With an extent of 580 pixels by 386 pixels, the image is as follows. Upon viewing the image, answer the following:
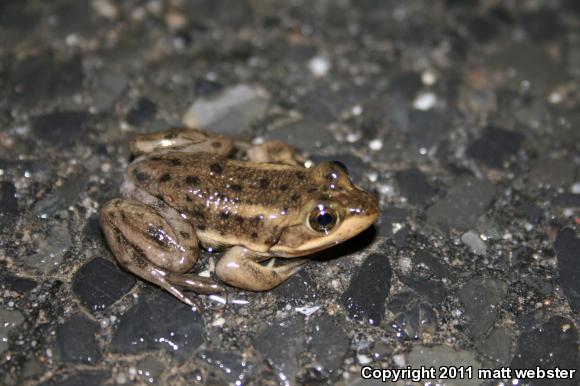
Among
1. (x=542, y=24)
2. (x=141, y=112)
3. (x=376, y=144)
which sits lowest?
(x=376, y=144)

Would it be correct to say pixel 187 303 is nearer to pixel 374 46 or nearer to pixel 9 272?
pixel 9 272

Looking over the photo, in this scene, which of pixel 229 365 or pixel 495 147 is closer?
pixel 229 365

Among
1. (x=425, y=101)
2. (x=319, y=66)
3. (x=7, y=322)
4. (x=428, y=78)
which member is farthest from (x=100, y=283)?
(x=428, y=78)

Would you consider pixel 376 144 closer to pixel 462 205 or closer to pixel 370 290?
pixel 462 205

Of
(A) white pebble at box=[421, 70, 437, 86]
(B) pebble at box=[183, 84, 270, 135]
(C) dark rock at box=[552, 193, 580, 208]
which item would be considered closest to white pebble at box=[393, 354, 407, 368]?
(C) dark rock at box=[552, 193, 580, 208]

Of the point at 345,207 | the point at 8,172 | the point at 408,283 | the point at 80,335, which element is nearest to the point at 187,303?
→ the point at 80,335

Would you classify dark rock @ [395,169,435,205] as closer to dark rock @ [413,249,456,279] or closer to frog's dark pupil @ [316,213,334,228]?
dark rock @ [413,249,456,279]
